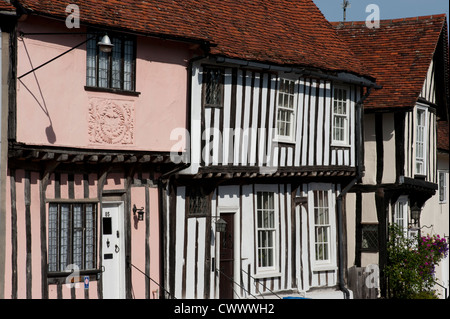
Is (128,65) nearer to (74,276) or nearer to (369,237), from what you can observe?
(74,276)

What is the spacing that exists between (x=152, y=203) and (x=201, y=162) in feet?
4.55

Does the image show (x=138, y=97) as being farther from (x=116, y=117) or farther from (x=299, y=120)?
(x=299, y=120)

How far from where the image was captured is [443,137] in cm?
3316

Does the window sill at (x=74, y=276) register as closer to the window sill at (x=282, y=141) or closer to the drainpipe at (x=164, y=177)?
the drainpipe at (x=164, y=177)

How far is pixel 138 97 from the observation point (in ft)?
58.5

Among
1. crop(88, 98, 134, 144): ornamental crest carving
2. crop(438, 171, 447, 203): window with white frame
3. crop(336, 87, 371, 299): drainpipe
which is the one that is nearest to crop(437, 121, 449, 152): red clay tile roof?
crop(438, 171, 447, 203): window with white frame

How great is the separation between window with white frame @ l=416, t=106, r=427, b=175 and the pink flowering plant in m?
2.19

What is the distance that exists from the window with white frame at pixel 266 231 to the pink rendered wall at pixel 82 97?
12.6 ft

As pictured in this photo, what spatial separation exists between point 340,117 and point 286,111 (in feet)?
8.28

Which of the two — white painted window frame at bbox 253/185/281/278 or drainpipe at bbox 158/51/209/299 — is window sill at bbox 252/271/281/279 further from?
drainpipe at bbox 158/51/209/299

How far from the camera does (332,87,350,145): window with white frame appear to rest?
78.0ft

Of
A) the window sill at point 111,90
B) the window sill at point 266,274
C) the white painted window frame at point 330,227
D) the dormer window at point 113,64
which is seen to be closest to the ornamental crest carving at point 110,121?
the window sill at point 111,90
